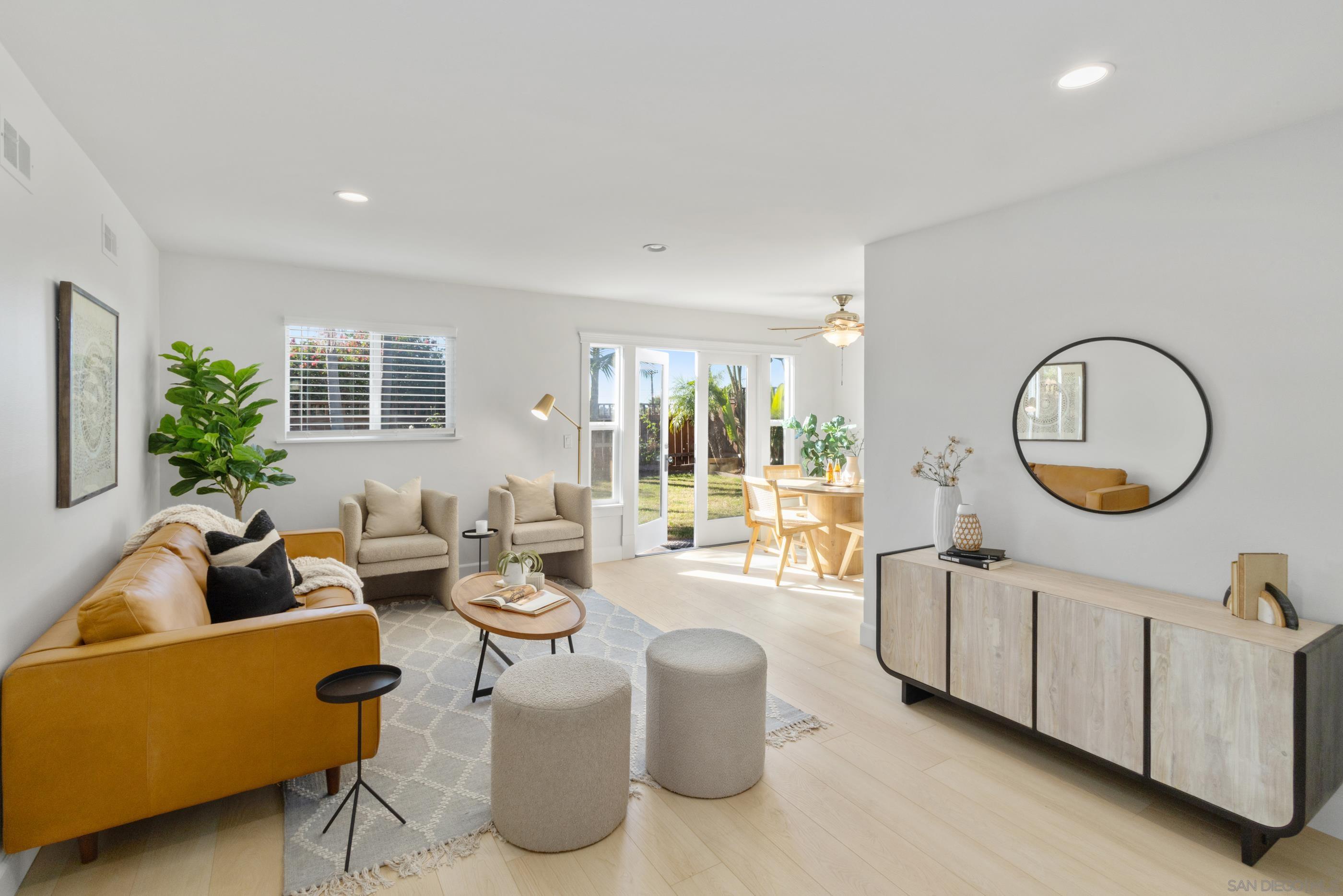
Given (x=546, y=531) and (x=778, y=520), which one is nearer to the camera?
(x=546, y=531)

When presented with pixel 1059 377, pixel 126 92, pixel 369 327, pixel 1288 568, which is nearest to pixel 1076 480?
pixel 1059 377

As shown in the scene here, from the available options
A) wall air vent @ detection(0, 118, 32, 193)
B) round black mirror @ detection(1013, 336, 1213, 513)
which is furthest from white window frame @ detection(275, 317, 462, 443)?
round black mirror @ detection(1013, 336, 1213, 513)

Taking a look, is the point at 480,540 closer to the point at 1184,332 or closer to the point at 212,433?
the point at 212,433

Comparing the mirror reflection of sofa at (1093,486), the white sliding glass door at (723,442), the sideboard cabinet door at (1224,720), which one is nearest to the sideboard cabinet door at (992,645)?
the sideboard cabinet door at (1224,720)

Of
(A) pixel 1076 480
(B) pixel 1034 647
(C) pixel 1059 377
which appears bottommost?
(B) pixel 1034 647

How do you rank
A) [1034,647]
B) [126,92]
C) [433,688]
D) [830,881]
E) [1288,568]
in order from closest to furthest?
[830,881]
[126,92]
[1288,568]
[1034,647]
[433,688]

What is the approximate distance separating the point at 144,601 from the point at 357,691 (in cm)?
Answer: 74

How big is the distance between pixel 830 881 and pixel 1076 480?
6.80ft

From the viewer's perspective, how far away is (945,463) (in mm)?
3545

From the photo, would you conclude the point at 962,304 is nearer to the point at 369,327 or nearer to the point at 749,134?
the point at 749,134

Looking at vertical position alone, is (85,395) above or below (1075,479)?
above

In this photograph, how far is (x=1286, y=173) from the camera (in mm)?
2369

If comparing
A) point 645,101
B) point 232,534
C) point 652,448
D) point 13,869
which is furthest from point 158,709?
point 652,448

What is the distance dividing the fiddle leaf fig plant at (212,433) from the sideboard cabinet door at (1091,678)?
4211mm
